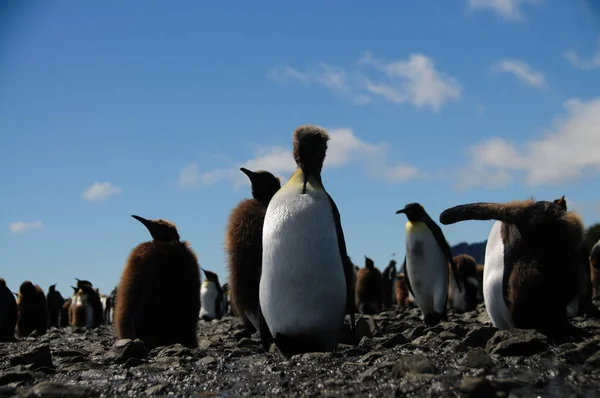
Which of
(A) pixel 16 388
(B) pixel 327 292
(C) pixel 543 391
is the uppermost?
(B) pixel 327 292

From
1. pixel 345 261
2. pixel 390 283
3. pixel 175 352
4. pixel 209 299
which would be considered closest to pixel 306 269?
pixel 345 261

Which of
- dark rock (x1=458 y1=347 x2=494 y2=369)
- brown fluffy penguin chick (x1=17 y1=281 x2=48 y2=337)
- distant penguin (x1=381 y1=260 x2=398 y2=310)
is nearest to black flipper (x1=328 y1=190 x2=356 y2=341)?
dark rock (x1=458 y1=347 x2=494 y2=369)

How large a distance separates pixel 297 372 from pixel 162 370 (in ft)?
3.76

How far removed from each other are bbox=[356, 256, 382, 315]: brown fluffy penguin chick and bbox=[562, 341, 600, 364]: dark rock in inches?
498

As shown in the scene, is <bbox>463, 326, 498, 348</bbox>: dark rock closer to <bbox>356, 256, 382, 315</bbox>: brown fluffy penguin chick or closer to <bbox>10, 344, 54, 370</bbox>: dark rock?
<bbox>10, 344, 54, 370</bbox>: dark rock

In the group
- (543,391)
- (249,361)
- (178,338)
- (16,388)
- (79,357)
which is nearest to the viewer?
(543,391)

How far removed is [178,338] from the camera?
21.7ft

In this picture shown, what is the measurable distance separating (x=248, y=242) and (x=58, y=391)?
3.26 m

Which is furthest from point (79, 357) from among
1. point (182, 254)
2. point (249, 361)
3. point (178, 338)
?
point (249, 361)

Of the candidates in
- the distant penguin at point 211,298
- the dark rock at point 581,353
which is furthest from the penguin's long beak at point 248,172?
the distant penguin at point 211,298

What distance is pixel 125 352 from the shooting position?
219 inches

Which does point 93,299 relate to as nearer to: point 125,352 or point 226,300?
point 226,300

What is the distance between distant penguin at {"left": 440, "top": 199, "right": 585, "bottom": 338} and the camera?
5.23 m

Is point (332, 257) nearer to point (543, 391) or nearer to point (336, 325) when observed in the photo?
point (336, 325)
